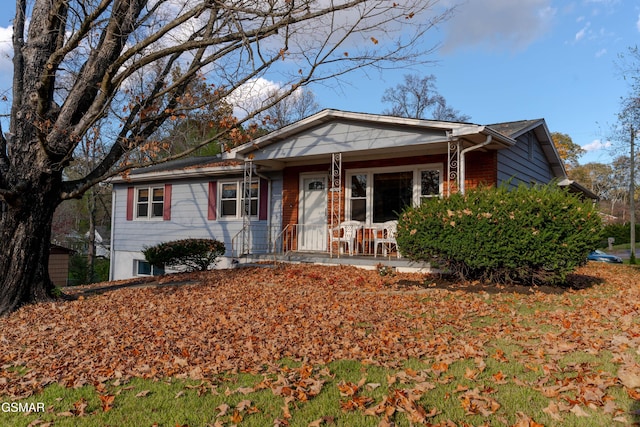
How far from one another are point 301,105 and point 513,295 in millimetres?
25554

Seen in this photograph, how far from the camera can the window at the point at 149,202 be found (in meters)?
16.5

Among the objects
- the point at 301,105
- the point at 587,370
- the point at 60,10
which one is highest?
the point at 301,105

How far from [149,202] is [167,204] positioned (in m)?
1.00

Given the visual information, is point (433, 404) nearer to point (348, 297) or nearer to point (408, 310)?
point (408, 310)

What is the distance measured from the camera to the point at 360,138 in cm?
1086

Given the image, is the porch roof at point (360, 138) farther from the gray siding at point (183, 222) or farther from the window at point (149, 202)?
the window at point (149, 202)

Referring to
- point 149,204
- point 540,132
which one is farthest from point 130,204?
point 540,132

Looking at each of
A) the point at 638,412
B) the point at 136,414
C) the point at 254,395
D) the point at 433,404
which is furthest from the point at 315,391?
the point at 638,412

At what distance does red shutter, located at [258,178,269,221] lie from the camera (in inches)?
555

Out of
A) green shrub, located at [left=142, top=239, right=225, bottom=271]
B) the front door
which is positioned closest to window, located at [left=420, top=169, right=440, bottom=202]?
the front door

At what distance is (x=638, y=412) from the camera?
→ 2.97m

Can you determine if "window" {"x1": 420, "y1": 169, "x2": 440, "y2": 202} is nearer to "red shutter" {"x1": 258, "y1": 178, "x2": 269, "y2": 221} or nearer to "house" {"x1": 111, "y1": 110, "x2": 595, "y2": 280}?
"house" {"x1": 111, "y1": 110, "x2": 595, "y2": 280}

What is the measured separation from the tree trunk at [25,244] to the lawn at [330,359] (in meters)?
0.36

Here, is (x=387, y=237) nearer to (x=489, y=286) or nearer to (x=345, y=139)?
(x=345, y=139)
